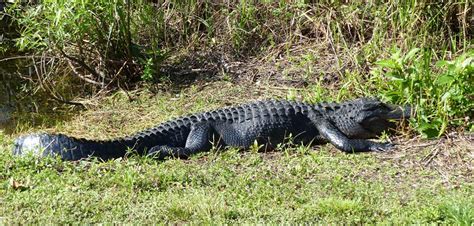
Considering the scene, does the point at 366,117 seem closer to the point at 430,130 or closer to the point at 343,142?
the point at 343,142

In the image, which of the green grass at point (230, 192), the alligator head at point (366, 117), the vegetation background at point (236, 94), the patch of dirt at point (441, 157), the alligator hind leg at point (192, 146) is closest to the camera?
the green grass at point (230, 192)

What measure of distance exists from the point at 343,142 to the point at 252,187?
4.61 ft

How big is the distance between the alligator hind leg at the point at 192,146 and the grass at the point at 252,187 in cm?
14

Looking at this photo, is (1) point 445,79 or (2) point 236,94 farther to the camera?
(2) point 236,94

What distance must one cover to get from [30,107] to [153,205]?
4.10 metres

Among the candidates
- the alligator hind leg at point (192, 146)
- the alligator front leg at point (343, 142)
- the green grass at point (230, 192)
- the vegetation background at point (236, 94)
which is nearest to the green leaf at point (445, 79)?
the vegetation background at point (236, 94)

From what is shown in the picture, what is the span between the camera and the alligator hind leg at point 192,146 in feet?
19.1

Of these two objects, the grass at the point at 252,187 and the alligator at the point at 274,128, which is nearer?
the grass at the point at 252,187

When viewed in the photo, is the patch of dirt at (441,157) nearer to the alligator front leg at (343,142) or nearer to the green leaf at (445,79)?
the alligator front leg at (343,142)

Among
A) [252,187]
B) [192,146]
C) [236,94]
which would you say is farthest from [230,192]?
[236,94]

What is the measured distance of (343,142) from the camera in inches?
235

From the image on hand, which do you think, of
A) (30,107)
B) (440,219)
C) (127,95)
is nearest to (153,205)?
(440,219)

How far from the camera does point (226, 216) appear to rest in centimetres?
429

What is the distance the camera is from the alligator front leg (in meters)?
5.85
